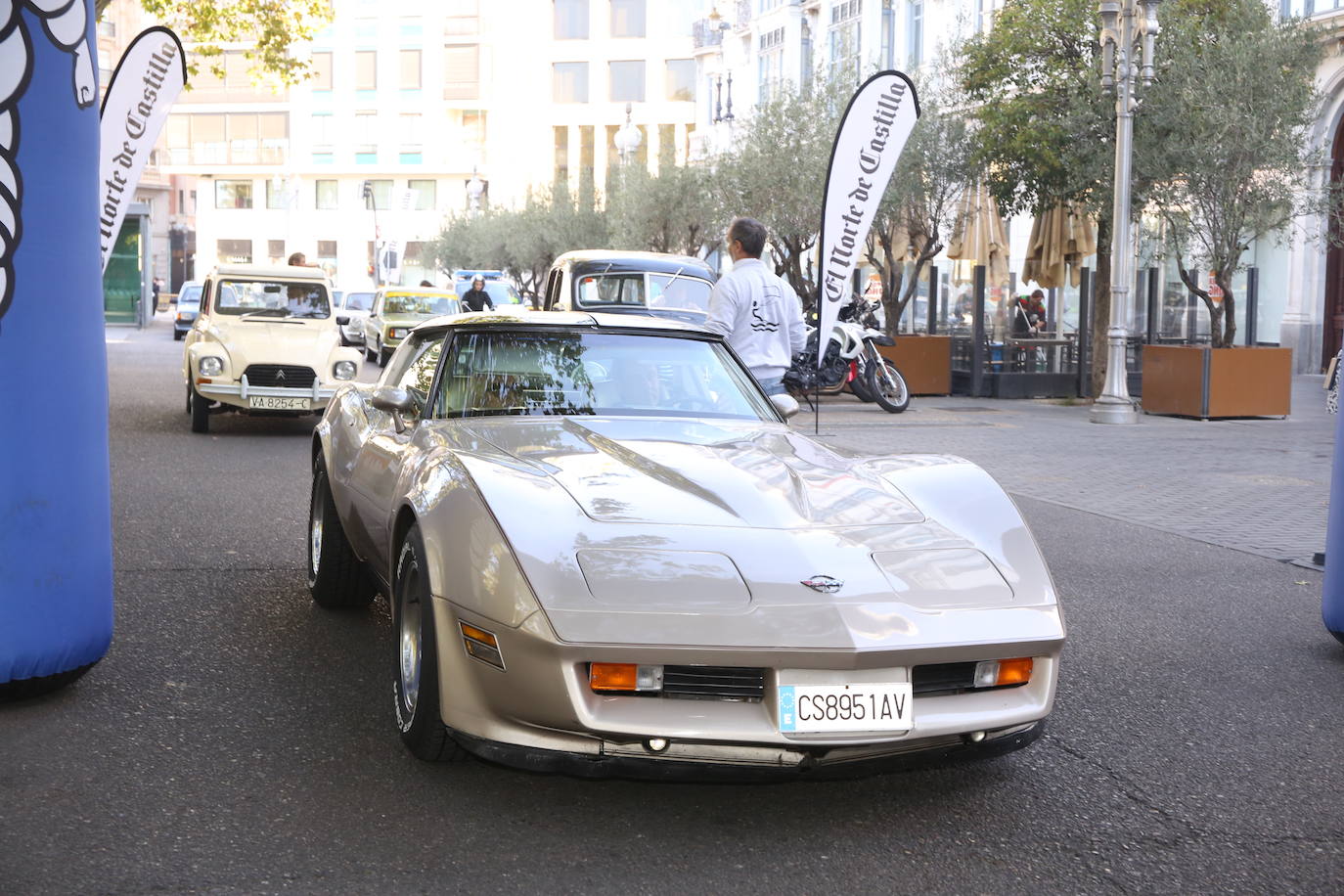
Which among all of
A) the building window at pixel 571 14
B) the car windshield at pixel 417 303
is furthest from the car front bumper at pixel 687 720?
the building window at pixel 571 14

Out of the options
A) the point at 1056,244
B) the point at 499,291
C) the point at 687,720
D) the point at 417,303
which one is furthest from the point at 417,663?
the point at 499,291

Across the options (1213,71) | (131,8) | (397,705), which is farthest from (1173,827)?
(131,8)

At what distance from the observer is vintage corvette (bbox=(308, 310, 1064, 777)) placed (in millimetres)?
3730

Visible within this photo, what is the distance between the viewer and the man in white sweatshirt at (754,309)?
28.9ft

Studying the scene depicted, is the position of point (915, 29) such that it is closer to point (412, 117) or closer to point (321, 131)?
point (412, 117)

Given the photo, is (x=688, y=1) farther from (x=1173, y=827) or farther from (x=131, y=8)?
(x=1173, y=827)

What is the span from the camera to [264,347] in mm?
15609

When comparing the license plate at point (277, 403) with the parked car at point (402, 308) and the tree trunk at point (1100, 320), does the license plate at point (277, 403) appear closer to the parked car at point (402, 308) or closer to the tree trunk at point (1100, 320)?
the tree trunk at point (1100, 320)

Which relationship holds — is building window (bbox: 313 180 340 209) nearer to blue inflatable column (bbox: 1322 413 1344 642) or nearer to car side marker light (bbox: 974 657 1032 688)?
blue inflatable column (bbox: 1322 413 1344 642)

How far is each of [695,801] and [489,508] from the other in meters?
0.97

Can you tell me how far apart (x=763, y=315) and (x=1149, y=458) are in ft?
22.8

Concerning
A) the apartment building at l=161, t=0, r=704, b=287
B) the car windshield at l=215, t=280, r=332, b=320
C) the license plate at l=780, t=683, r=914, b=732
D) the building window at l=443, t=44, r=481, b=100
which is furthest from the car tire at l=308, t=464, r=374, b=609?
the building window at l=443, t=44, r=481, b=100

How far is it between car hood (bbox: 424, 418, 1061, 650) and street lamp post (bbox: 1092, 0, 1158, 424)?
48.6ft

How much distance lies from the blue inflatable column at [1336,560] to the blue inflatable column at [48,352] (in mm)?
4547
